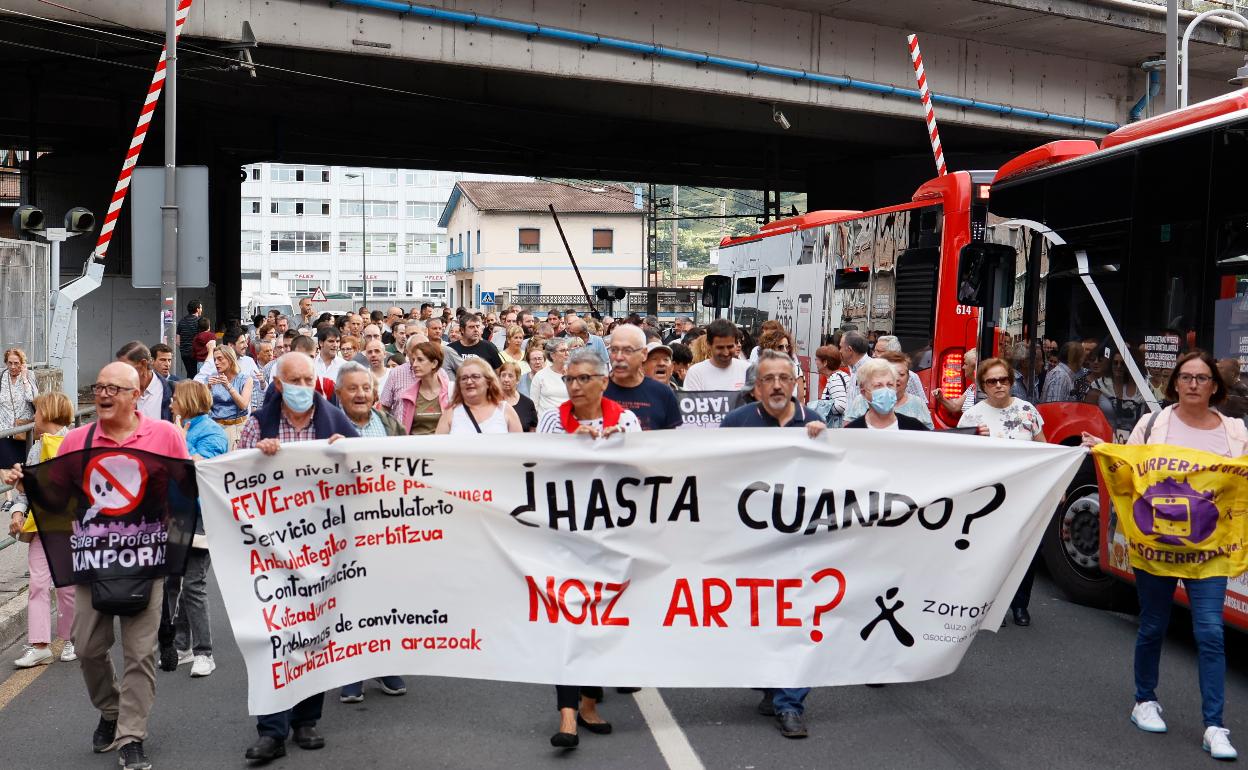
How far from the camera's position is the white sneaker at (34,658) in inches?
291

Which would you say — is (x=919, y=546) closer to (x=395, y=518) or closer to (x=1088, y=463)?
(x=395, y=518)

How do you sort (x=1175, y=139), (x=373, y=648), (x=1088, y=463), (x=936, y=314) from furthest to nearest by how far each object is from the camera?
(x=936, y=314)
(x=1088, y=463)
(x=1175, y=139)
(x=373, y=648)

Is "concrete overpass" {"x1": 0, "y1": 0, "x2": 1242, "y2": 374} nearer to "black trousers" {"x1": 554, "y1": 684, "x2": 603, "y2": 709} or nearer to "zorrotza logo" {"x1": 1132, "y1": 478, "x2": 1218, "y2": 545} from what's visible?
"black trousers" {"x1": 554, "y1": 684, "x2": 603, "y2": 709}

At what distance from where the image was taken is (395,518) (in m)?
6.03

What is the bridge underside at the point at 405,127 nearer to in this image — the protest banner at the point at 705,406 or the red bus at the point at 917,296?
the red bus at the point at 917,296

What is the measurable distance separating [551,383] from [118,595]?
6.34 meters

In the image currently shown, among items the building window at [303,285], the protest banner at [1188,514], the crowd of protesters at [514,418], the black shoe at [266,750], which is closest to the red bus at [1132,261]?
the crowd of protesters at [514,418]

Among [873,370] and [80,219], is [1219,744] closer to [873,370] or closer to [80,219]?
[873,370]

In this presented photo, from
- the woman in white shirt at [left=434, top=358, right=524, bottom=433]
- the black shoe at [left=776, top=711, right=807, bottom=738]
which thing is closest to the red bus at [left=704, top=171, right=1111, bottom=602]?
the black shoe at [left=776, top=711, right=807, bottom=738]

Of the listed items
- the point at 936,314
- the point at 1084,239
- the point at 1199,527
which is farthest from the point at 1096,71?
the point at 1199,527

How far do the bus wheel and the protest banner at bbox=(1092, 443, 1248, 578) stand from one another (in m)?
2.73

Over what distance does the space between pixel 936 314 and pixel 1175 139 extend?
5.70 metres

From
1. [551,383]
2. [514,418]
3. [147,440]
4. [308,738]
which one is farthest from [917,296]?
[147,440]

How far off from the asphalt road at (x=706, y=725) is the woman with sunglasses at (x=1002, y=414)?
1.36 m
